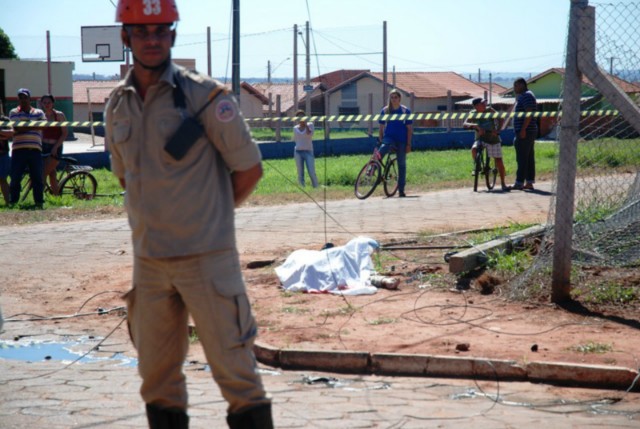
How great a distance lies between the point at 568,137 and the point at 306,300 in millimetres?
2478

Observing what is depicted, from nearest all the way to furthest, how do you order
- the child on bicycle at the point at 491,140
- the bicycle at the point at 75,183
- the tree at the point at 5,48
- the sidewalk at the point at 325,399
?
the sidewalk at the point at 325,399, the bicycle at the point at 75,183, the child on bicycle at the point at 491,140, the tree at the point at 5,48

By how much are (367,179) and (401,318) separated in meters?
9.70

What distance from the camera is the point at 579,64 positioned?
24.6 feet

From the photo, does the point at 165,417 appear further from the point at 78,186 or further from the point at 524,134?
the point at 78,186

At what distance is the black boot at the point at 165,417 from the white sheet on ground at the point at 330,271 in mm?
4273

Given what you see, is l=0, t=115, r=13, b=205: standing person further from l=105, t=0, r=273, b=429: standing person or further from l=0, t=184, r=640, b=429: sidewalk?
l=105, t=0, r=273, b=429: standing person

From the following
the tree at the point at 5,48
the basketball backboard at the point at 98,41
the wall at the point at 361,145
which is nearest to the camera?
the wall at the point at 361,145

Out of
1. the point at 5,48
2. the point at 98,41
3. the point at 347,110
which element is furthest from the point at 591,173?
the point at 5,48

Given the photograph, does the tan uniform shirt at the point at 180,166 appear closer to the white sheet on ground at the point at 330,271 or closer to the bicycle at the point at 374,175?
the white sheet on ground at the point at 330,271

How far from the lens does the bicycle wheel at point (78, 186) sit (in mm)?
17359

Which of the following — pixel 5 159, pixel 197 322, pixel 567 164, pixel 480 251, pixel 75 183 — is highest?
pixel 567 164

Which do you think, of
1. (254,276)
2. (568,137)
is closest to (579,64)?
(568,137)

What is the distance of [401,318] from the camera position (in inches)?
287

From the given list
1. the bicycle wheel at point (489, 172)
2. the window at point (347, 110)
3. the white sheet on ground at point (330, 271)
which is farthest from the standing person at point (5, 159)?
the window at point (347, 110)
